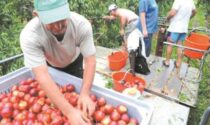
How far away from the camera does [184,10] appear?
425cm

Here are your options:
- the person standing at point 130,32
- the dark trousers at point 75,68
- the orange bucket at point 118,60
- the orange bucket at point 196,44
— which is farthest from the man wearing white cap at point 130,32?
the dark trousers at point 75,68

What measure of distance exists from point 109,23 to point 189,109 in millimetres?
3220

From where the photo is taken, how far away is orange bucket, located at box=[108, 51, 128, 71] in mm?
4586

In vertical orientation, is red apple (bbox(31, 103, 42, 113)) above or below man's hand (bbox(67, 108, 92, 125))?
below

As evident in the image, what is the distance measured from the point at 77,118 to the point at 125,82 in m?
2.33

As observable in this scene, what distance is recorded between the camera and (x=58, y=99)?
165cm

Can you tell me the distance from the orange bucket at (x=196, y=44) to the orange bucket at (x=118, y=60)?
1.21 meters

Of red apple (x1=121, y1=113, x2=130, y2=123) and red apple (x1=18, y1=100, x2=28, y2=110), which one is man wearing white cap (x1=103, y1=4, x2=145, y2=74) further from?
red apple (x1=18, y1=100, x2=28, y2=110)

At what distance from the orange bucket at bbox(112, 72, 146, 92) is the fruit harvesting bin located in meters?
1.73

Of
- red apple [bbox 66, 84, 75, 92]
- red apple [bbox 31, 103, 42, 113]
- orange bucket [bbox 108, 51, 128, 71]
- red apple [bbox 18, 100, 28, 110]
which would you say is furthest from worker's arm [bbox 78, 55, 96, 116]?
orange bucket [bbox 108, 51, 128, 71]

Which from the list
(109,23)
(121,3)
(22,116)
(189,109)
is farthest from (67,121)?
(121,3)

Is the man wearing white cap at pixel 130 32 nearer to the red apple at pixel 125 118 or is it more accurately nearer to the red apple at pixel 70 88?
the red apple at pixel 70 88

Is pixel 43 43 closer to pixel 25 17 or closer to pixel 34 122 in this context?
pixel 34 122

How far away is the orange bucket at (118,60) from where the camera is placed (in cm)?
459
